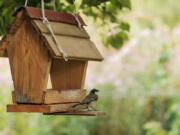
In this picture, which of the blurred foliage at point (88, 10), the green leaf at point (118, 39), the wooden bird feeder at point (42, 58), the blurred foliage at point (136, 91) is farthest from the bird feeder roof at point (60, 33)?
the blurred foliage at point (136, 91)

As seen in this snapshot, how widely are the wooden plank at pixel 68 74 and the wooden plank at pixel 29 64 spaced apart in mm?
238

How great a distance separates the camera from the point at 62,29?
2346 millimetres

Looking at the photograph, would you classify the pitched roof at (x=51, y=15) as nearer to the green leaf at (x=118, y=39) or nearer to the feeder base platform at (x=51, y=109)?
the feeder base platform at (x=51, y=109)

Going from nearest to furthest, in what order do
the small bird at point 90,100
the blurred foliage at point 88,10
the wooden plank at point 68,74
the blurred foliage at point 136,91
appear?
the small bird at point 90,100
the wooden plank at point 68,74
the blurred foliage at point 88,10
the blurred foliage at point 136,91

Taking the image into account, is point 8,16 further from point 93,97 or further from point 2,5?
point 93,97

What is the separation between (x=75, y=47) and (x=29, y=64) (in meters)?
0.27

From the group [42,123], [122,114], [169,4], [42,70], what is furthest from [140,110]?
[169,4]

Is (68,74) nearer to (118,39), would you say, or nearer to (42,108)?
(42,108)

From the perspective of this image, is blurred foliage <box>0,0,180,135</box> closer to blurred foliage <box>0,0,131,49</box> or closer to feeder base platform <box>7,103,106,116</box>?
blurred foliage <box>0,0,131,49</box>

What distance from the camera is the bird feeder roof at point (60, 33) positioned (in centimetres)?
218

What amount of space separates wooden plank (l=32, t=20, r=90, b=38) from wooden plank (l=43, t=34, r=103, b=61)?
0.09 ft

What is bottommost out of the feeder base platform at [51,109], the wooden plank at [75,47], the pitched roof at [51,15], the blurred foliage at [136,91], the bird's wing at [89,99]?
the blurred foliage at [136,91]

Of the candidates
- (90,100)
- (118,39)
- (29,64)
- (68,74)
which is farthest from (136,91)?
(29,64)

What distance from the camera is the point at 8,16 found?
2873 mm
